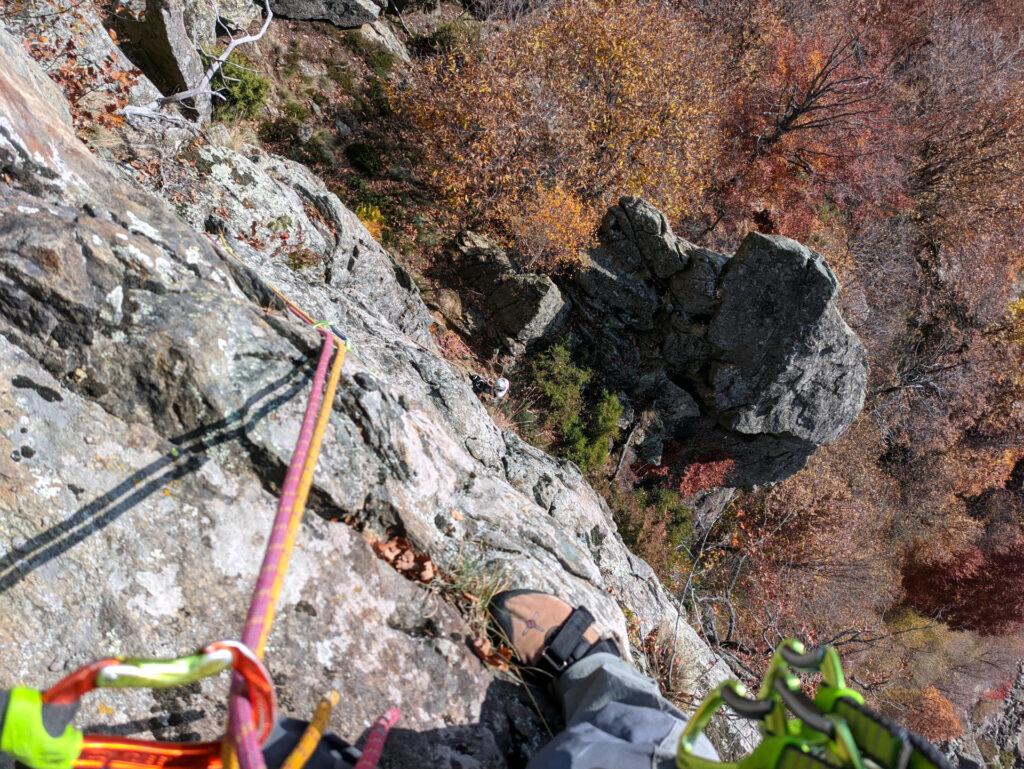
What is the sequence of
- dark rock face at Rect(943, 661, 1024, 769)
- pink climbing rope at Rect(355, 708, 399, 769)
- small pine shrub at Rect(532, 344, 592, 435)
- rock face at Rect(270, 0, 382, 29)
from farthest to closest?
1. dark rock face at Rect(943, 661, 1024, 769)
2. rock face at Rect(270, 0, 382, 29)
3. small pine shrub at Rect(532, 344, 592, 435)
4. pink climbing rope at Rect(355, 708, 399, 769)

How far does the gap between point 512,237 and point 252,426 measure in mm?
8086

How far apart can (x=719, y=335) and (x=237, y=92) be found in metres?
8.46

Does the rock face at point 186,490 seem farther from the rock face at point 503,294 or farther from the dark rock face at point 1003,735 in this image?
the dark rock face at point 1003,735

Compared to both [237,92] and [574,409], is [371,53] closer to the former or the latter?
[237,92]

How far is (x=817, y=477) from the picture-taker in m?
14.9

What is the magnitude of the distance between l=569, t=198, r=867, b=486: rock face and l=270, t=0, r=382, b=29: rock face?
6.09m

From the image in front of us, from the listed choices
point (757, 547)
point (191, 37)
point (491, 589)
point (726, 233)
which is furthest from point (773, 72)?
point (491, 589)

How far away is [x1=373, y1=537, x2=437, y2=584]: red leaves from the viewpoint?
104 inches

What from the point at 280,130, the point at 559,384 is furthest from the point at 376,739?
the point at 280,130

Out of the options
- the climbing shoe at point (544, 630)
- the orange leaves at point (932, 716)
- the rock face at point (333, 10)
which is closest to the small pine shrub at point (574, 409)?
the rock face at point (333, 10)

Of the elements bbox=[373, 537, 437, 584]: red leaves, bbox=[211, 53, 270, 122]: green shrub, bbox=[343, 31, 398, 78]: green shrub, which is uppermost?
bbox=[343, 31, 398, 78]: green shrub

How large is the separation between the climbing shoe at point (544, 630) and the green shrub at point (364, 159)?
29.5 ft

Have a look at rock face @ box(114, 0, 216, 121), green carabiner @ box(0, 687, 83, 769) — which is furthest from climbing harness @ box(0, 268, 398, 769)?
rock face @ box(114, 0, 216, 121)

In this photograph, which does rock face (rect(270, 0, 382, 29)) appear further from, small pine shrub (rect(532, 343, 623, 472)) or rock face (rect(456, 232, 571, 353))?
small pine shrub (rect(532, 343, 623, 472))
